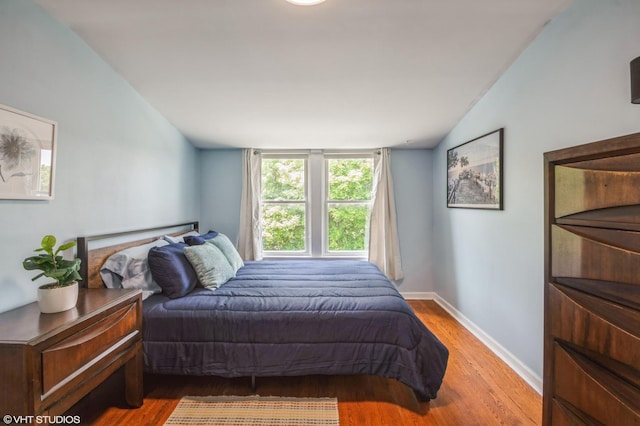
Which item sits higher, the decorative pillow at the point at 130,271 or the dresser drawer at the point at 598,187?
the dresser drawer at the point at 598,187

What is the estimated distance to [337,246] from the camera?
408 cm

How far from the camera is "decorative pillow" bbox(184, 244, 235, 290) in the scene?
2.25m

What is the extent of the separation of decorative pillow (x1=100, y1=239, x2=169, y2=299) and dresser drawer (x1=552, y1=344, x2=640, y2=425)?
2321mm

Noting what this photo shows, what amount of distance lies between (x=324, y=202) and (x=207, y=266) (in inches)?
81.2

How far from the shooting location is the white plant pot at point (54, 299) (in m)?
1.38

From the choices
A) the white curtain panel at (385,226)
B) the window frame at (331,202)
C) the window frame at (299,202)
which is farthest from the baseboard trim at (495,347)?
the window frame at (299,202)

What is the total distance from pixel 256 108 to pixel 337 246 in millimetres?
2126

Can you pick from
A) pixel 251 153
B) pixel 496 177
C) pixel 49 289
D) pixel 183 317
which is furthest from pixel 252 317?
pixel 251 153

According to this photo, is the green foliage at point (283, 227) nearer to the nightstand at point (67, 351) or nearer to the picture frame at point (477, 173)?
the picture frame at point (477, 173)

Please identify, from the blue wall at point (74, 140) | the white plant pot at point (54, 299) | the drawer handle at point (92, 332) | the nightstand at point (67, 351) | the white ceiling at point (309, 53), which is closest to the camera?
the nightstand at point (67, 351)

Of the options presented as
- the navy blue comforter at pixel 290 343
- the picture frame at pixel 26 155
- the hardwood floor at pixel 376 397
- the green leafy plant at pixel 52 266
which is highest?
the picture frame at pixel 26 155

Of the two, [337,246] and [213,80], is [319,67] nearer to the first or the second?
[213,80]

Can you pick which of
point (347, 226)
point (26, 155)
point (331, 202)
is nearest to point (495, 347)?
point (347, 226)

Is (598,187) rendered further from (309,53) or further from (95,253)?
(95,253)
